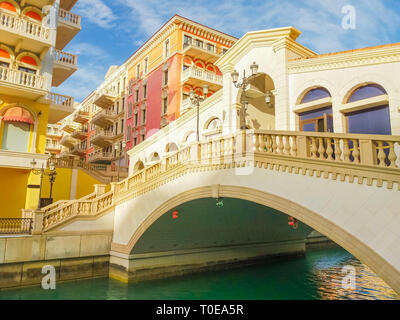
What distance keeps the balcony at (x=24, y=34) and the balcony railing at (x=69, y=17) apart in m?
2.30

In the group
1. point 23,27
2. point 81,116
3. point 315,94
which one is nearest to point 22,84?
point 23,27

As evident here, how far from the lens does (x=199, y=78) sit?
26109mm

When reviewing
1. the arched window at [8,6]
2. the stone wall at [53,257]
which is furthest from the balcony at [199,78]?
the stone wall at [53,257]

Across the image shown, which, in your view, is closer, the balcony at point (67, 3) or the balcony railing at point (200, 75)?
the balcony at point (67, 3)

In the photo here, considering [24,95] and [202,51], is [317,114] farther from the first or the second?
[202,51]

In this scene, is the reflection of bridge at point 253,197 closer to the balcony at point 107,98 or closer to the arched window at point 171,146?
the arched window at point 171,146

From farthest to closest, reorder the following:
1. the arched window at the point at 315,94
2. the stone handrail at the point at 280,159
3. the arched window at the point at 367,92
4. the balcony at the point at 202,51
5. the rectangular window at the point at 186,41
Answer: the rectangular window at the point at 186,41
the balcony at the point at 202,51
the arched window at the point at 315,94
the arched window at the point at 367,92
the stone handrail at the point at 280,159

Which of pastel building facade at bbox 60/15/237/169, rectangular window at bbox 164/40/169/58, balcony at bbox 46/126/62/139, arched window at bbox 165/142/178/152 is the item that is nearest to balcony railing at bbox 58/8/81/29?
pastel building facade at bbox 60/15/237/169

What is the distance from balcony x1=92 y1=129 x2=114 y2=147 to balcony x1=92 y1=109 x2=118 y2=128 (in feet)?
5.19

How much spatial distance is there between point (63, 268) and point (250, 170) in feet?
33.5

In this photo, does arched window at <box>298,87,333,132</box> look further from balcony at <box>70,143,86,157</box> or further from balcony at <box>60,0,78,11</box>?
balcony at <box>70,143,86,157</box>

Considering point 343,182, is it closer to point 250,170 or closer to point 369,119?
point 250,170

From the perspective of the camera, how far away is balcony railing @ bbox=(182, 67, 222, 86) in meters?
25.8

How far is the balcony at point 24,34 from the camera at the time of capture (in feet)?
54.6
